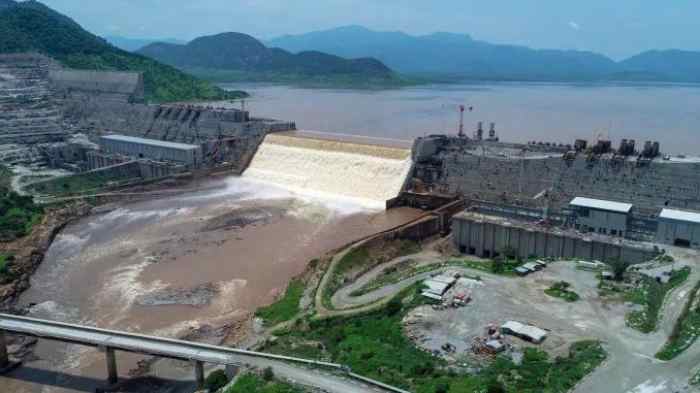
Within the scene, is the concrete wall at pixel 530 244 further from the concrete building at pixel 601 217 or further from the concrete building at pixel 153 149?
the concrete building at pixel 153 149

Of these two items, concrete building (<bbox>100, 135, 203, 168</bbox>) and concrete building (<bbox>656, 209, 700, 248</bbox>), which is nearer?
concrete building (<bbox>656, 209, 700, 248</bbox>)

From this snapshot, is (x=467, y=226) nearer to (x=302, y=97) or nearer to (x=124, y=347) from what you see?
(x=124, y=347)

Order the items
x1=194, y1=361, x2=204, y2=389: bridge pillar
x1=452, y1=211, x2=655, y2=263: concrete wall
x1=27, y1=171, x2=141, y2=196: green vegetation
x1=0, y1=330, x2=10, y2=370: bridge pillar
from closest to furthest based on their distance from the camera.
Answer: x1=194, y1=361, x2=204, y2=389: bridge pillar < x1=0, y1=330, x2=10, y2=370: bridge pillar < x1=452, y1=211, x2=655, y2=263: concrete wall < x1=27, y1=171, x2=141, y2=196: green vegetation

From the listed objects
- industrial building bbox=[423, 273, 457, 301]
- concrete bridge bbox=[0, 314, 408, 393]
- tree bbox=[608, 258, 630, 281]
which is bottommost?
concrete bridge bbox=[0, 314, 408, 393]

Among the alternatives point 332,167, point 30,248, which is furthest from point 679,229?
point 30,248

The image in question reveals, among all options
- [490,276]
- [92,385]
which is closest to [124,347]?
[92,385]

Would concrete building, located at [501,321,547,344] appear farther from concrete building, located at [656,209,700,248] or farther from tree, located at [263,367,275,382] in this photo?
concrete building, located at [656,209,700,248]

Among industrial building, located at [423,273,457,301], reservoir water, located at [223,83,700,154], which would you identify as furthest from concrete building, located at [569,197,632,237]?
reservoir water, located at [223,83,700,154]

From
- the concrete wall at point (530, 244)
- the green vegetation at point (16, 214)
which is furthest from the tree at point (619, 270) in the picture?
the green vegetation at point (16, 214)
